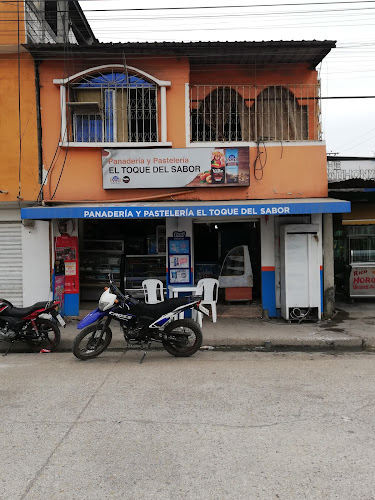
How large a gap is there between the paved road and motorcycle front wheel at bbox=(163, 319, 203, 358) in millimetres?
453

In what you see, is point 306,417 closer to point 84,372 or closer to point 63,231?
point 84,372

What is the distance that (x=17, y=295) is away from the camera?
10.2 metres

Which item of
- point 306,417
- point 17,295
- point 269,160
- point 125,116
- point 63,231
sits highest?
point 125,116

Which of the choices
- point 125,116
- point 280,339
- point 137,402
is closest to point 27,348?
point 137,402

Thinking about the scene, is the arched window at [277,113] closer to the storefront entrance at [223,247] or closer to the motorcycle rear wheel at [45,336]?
the storefront entrance at [223,247]

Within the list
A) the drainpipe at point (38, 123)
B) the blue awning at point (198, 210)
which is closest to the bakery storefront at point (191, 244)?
the blue awning at point (198, 210)

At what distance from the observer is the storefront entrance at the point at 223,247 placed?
36.3 ft

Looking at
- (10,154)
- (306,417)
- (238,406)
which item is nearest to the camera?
(306,417)

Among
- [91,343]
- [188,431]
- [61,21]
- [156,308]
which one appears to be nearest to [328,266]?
[156,308]

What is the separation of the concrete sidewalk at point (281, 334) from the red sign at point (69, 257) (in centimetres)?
87

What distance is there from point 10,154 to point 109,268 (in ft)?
11.7

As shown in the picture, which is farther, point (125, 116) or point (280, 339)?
point (125, 116)

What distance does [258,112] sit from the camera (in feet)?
35.0

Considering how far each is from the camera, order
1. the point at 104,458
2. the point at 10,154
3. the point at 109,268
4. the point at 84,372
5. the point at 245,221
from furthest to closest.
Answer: the point at 109,268 → the point at 245,221 → the point at 10,154 → the point at 84,372 → the point at 104,458
